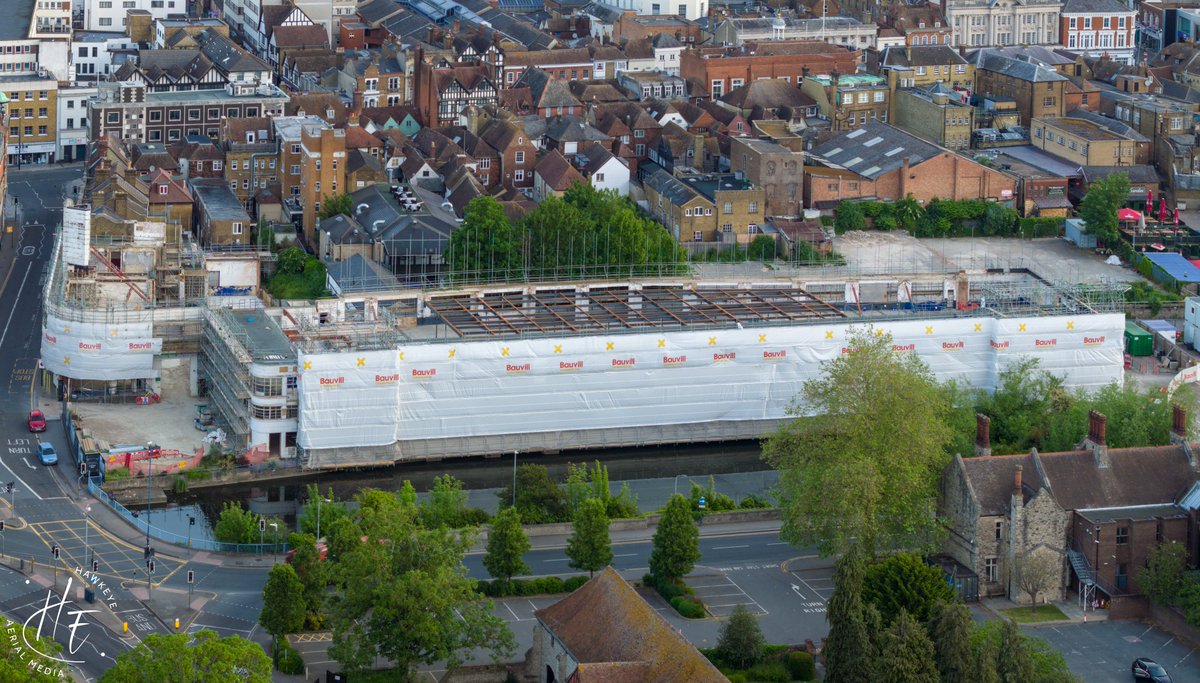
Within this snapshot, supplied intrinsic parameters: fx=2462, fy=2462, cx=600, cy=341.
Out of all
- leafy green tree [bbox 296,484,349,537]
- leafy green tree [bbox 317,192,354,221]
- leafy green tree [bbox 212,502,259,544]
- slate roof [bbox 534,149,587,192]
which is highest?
slate roof [bbox 534,149,587,192]

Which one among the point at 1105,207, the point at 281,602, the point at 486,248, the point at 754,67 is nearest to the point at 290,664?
the point at 281,602

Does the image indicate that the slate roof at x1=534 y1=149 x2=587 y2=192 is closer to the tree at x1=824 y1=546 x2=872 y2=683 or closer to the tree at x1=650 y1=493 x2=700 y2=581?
the tree at x1=650 y1=493 x2=700 y2=581

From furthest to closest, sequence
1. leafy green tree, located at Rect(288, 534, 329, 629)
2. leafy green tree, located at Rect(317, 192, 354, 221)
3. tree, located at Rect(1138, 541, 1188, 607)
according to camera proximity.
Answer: leafy green tree, located at Rect(317, 192, 354, 221), tree, located at Rect(1138, 541, 1188, 607), leafy green tree, located at Rect(288, 534, 329, 629)

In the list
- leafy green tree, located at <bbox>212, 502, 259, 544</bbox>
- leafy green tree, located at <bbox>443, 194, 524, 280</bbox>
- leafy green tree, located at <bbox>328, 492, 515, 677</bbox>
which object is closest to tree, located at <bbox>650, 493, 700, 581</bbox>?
leafy green tree, located at <bbox>328, 492, 515, 677</bbox>

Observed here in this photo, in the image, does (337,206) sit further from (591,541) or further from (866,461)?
(866,461)

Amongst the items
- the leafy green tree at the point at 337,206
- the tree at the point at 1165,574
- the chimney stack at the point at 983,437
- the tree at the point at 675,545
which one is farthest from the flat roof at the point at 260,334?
the tree at the point at 1165,574

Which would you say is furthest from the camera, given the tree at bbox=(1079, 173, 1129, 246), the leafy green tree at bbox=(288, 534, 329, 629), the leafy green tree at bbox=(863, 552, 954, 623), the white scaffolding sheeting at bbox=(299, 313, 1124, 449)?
the tree at bbox=(1079, 173, 1129, 246)
